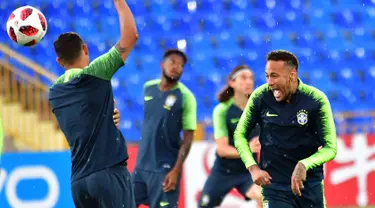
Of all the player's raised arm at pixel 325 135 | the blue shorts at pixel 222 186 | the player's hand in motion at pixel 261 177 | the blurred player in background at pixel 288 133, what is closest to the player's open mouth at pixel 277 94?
the blurred player in background at pixel 288 133

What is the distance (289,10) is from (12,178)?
849cm

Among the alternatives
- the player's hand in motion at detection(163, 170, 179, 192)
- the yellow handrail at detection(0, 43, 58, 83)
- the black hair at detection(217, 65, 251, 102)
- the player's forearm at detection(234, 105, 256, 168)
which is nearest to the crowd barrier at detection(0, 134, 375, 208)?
the yellow handrail at detection(0, 43, 58, 83)

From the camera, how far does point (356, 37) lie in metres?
18.5

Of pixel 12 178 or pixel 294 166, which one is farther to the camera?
pixel 12 178

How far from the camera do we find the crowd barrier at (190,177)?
41.2 feet

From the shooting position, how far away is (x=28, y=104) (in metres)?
15.8

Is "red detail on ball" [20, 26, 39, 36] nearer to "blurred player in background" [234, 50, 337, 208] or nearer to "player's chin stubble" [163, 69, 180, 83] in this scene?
"blurred player in background" [234, 50, 337, 208]

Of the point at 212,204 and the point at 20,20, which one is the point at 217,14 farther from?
the point at 20,20

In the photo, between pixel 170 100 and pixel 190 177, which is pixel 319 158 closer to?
pixel 170 100

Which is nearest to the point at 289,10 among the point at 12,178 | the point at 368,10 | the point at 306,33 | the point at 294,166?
the point at 306,33

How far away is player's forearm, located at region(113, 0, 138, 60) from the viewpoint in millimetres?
5160

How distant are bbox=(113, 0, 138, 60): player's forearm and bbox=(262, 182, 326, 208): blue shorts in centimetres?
176

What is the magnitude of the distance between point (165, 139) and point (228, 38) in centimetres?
1000

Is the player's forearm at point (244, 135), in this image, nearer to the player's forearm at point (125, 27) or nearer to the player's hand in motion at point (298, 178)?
the player's hand in motion at point (298, 178)
